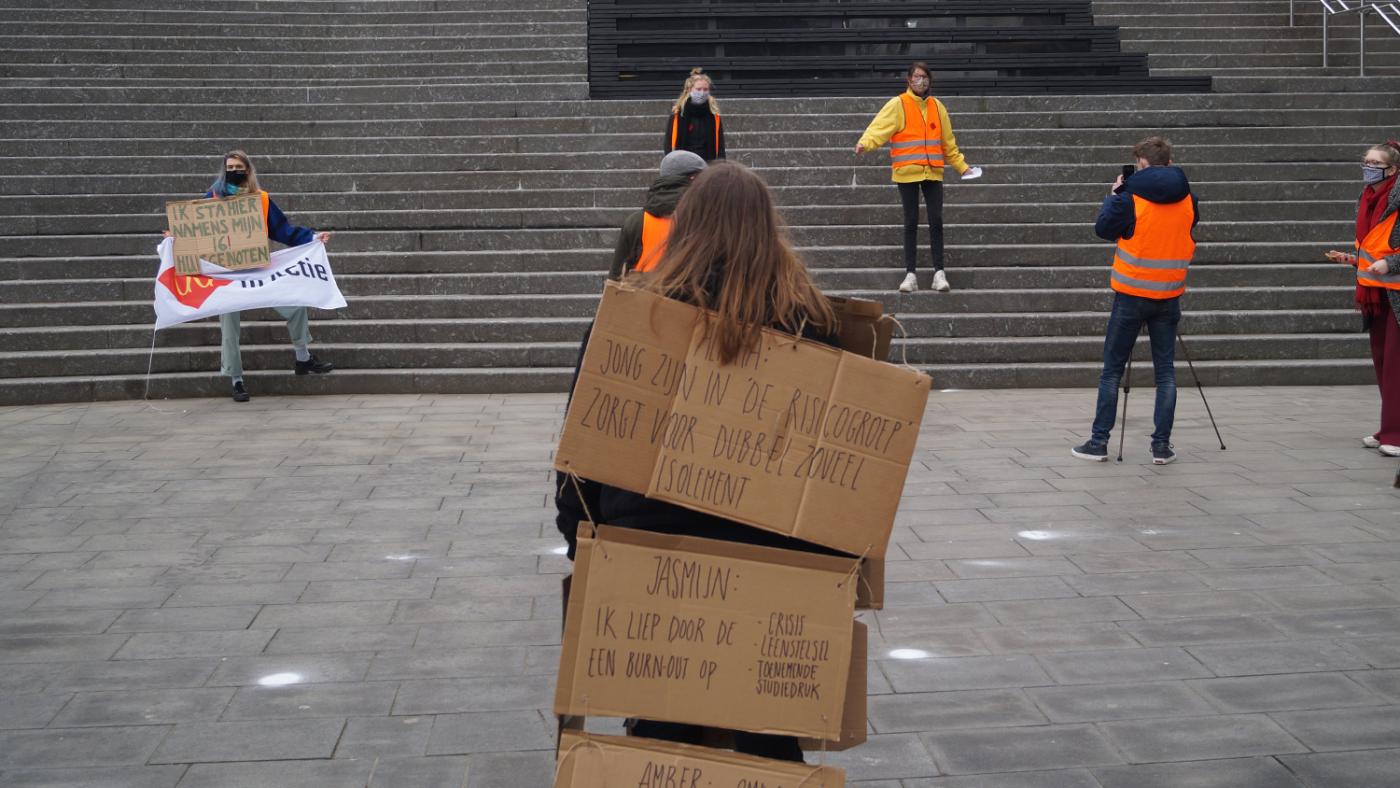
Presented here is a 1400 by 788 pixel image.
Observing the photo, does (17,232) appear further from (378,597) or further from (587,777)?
(587,777)

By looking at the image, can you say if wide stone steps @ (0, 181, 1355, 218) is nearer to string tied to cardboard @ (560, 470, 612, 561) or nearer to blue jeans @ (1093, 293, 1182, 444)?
blue jeans @ (1093, 293, 1182, 444)

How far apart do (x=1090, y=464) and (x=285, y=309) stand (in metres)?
6.07

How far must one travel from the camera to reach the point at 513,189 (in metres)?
13.4

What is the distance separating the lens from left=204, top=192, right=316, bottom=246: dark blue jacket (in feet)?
35.3

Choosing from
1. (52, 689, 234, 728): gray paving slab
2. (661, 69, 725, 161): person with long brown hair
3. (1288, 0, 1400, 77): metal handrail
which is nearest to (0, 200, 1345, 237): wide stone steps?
(661, 69, 725, 161): person with long brown hair

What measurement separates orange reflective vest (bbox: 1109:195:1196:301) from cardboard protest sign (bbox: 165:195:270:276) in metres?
6.30

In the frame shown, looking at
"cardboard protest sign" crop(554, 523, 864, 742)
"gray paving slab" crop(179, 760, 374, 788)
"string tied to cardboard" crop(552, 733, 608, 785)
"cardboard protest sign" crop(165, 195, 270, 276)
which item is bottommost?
"gray paving slab" crop(179, 760, 374, 788)

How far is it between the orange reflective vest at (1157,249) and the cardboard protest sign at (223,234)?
20.7 feet

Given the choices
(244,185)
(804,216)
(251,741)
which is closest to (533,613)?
(251,741)

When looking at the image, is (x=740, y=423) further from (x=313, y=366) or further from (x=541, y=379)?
(x=313, y=366)

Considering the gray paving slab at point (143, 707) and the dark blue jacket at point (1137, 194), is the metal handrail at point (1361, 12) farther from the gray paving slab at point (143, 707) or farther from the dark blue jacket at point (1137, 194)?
the gray paving slab at point (143, 707)

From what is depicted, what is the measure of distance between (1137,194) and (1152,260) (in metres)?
0.38

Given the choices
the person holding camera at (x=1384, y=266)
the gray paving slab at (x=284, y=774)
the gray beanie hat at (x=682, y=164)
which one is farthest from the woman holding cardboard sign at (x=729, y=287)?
the person holding camera at (x=1384, y=266)

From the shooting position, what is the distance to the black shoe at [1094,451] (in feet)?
26.9
